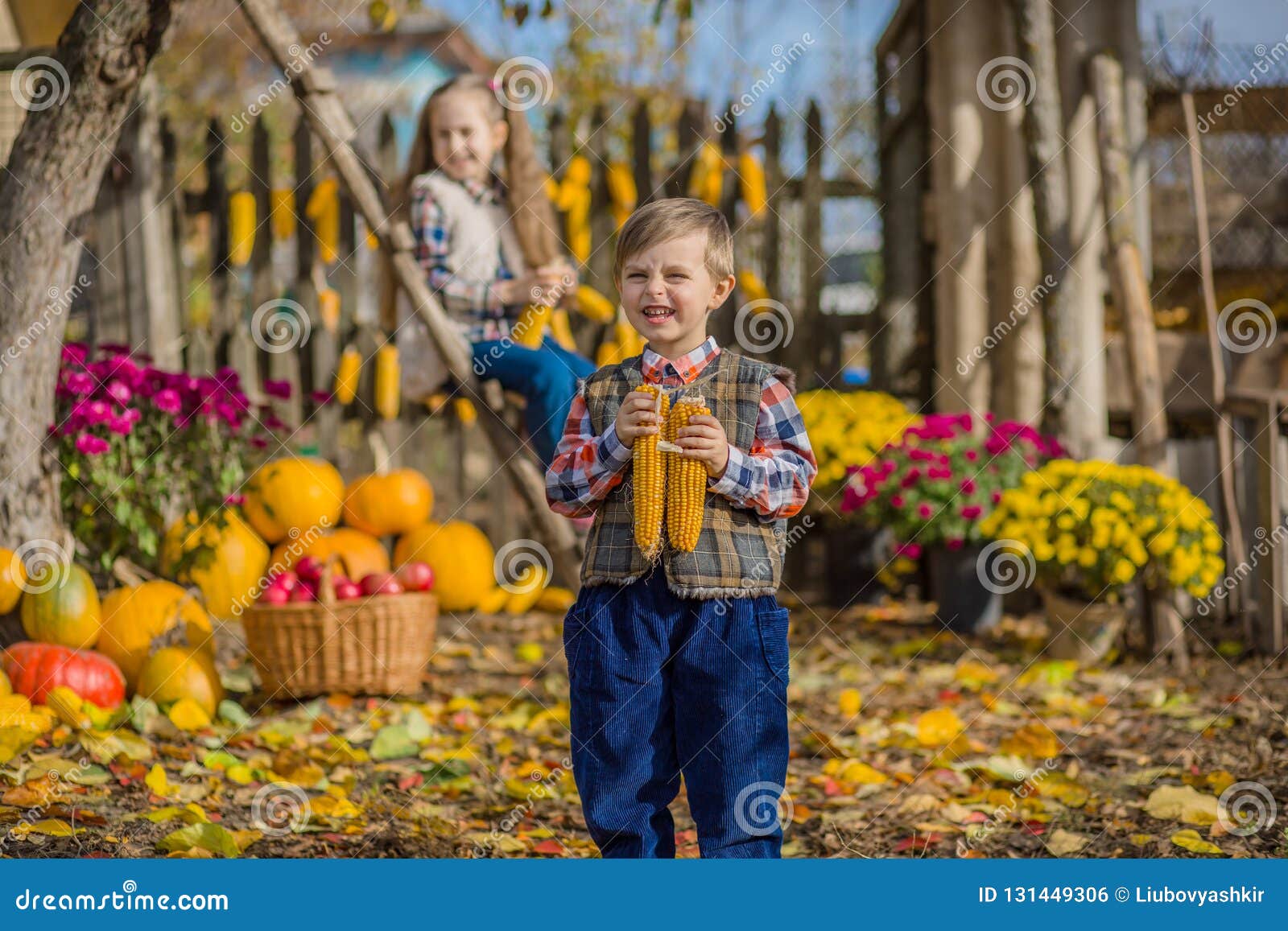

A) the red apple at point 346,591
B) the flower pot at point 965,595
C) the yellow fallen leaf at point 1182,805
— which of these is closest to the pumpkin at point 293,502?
the red apple at point 346,591

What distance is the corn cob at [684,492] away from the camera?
1780mm

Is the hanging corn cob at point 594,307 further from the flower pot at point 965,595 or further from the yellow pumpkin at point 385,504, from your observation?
the flower pot at point 965,595

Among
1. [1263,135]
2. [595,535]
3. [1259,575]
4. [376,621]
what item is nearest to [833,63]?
[1263,135]

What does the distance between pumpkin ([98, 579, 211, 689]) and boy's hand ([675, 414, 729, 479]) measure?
2203 mm

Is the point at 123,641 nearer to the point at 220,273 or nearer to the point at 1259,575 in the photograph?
the point at 220,273

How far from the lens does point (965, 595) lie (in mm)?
4707

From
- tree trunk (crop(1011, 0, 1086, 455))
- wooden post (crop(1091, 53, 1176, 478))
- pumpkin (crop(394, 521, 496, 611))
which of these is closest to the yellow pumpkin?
pumpkin (crop(394, 521, 496, 611))

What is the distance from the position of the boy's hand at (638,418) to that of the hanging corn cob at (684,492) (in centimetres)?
4

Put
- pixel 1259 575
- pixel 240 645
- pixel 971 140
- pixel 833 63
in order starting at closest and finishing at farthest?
1. pixel 1259 575
2. pixel 240 645
3. pixel 971 140
4. pixel 833 63

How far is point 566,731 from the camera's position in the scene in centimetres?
336

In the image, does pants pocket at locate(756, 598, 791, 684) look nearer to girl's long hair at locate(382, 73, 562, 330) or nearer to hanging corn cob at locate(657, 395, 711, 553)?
hanging corn cob at locate(657, 395, 711, 553)

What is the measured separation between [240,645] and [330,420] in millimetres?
1359

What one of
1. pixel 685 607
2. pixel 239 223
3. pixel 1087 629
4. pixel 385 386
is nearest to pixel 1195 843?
pixel 685 607

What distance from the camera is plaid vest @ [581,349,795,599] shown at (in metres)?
1.81
